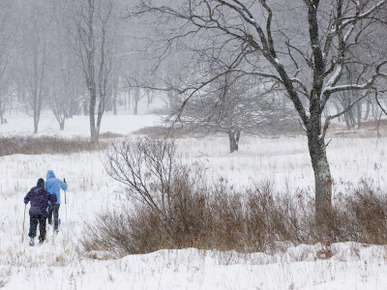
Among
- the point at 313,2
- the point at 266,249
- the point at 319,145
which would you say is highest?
the point at 313,2

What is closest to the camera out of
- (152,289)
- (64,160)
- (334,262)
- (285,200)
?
(152,289)

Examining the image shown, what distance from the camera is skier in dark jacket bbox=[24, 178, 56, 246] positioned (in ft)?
25.9

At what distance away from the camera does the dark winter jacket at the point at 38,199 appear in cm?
793

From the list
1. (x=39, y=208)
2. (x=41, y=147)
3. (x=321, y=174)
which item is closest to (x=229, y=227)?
(x=321, y=174)

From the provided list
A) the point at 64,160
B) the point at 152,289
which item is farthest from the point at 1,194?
the point at 152,289

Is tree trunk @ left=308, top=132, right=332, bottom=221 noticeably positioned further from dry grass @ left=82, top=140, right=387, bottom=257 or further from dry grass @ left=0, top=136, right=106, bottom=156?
dry grass @ left=0, top=136, right=106, bottom=156

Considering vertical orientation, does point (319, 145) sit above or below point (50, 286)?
above

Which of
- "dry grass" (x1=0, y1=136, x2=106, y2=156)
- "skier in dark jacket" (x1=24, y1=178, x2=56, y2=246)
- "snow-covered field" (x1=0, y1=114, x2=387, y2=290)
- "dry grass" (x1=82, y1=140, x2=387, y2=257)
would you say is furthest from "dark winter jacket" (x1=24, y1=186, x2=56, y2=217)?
"dry grass" (x1=0, y1=136, x2=106, y2=156)

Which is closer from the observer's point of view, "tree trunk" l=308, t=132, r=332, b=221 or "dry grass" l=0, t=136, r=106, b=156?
"tree trunk" l=308, t=132, r=332, b=221

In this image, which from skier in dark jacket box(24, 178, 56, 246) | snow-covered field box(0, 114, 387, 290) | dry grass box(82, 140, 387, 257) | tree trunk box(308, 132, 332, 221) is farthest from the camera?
skier in dark jacket box(24, 178, 56, 246)

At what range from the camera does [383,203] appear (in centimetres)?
685

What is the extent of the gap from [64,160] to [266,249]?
1260 cm

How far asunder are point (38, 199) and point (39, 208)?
7.5 inches

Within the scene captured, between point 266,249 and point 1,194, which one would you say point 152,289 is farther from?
point 1,194
